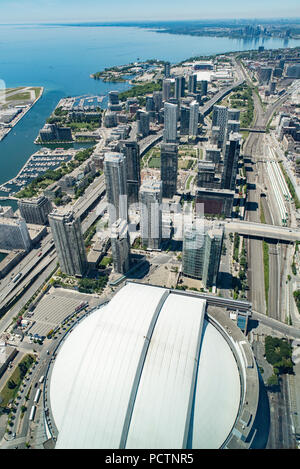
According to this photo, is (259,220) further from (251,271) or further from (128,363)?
(128,363)

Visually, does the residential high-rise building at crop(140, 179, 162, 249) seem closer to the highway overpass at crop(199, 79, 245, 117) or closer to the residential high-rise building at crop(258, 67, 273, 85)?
the highway overpass at crop(199, 79, 245, 117)

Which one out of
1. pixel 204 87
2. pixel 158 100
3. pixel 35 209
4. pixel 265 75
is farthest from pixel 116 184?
pixel 265 75

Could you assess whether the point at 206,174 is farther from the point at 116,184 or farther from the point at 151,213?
the point at 116,184

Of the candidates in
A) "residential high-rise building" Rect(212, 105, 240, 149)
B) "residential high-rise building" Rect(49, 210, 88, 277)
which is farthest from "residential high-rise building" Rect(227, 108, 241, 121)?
"residential high-rise building" Rect(49, 210, 88, 277)

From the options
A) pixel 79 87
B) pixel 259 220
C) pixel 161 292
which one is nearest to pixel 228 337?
pixel 161 292

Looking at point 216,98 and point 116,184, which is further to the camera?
point 216,98

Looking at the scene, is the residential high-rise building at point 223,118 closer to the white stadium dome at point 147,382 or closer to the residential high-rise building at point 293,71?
the white stadium dome at point 147,382
